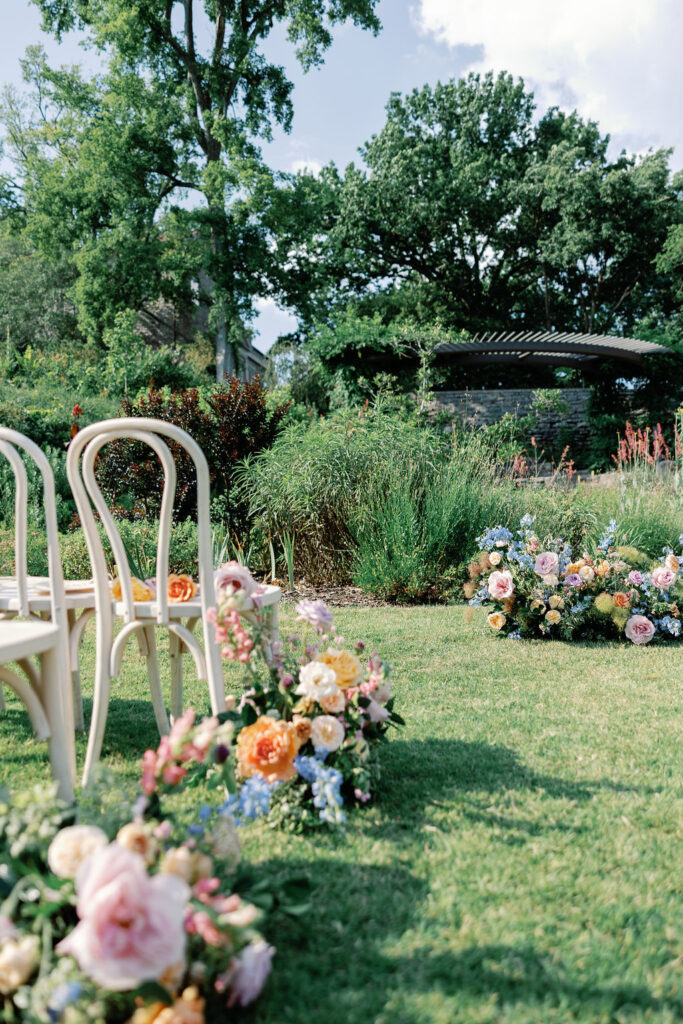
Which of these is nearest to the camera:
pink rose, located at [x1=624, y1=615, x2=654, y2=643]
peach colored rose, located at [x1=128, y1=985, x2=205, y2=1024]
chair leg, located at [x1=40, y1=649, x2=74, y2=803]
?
peach colored rose, located at [x1=128, y1=985, x2=205, y2=1024]

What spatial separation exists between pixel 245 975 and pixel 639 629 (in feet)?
12.3

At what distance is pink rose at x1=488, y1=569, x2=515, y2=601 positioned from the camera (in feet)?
14.4

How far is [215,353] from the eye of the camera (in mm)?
19547

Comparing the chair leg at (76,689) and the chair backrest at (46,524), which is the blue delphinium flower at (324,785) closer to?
the chair backrest at (46,524)

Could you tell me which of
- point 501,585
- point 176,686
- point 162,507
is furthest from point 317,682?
point 501,585

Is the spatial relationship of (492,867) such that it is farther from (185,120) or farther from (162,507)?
(185,120)

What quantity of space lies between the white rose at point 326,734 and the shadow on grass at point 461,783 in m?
0.27

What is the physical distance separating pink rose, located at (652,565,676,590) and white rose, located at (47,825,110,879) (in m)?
4.01

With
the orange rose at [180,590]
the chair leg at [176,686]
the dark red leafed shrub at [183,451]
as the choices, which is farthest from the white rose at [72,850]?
the dark red leafed shrub at [183,451]

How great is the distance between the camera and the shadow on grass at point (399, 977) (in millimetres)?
1309

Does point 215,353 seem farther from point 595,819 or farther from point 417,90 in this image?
point 595,819

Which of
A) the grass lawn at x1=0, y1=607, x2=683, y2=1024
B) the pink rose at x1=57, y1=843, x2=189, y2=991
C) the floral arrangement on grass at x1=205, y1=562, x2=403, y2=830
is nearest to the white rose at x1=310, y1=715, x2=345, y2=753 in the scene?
the floral arrangement on grass at x1=205, y1=562, x2=403, y2=830

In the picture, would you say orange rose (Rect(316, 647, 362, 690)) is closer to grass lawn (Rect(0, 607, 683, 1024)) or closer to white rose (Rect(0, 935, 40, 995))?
grass lawn (Rect(0, 607, 683, 1024))

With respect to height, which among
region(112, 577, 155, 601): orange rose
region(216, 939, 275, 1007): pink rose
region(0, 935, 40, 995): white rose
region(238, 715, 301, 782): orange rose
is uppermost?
region(112, 577, 155, 601): orange rose
